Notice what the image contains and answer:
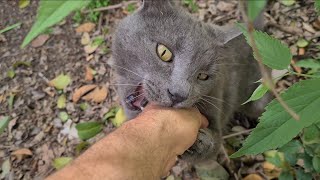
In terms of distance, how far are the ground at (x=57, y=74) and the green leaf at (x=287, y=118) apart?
1559 millimetres

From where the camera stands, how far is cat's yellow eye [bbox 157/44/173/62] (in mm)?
1823

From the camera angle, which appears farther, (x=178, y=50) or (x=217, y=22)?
(x=217, y=22)

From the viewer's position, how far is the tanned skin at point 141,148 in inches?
51.6

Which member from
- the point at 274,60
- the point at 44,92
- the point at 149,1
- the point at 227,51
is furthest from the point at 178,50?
the point at 44,92

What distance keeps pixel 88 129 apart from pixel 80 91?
46 cm

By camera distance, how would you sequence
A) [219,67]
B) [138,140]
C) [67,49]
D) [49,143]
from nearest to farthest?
1. [138,140]
2. [219,67]
3. [49,143]
4. [67,49]

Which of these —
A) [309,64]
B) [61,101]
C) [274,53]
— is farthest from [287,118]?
[61,101]

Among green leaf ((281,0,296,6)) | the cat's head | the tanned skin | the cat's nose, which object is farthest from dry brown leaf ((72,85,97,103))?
green leaf ((281,0,296,6))

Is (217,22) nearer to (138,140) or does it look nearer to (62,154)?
(62,154)

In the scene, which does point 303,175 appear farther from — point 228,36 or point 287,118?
point 287,118

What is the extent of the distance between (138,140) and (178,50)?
0.52m

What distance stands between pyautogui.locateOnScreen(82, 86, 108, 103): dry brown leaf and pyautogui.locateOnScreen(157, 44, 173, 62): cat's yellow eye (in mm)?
1330

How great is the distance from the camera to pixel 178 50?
1.84 meters

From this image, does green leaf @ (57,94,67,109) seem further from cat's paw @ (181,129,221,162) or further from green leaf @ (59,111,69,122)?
cat's paw @ (181,129,221,162)
